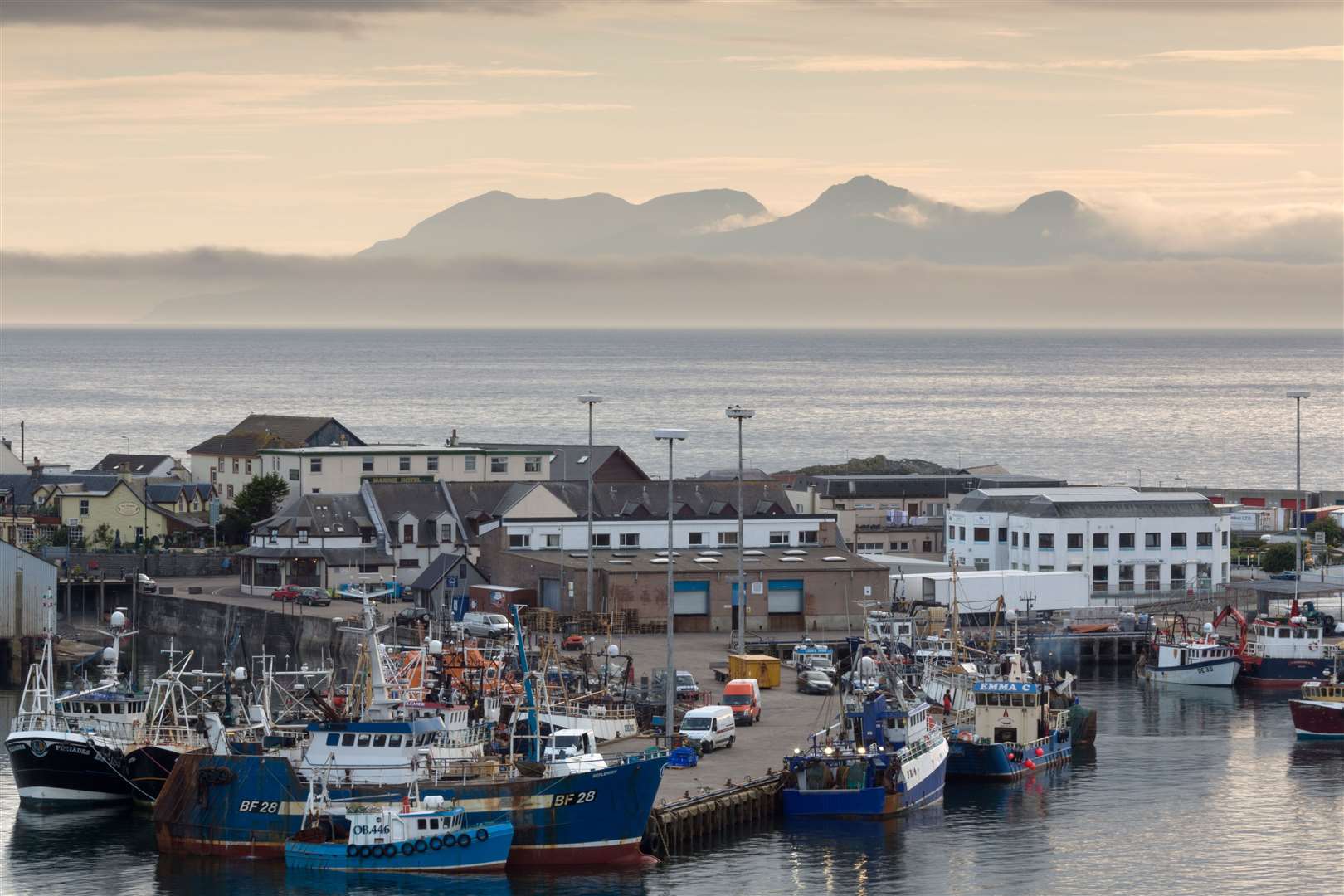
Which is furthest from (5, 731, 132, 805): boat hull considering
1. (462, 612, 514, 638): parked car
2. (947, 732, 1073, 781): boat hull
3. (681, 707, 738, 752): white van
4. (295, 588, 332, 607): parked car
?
(295, 588, 332, 607): parked car

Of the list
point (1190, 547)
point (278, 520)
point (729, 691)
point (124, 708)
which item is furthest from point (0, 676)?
point (1190, 547)

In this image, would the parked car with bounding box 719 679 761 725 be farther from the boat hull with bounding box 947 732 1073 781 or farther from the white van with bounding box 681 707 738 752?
the boat hull with bounding box 947 732 1073 781

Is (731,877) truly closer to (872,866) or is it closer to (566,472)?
(872,866)

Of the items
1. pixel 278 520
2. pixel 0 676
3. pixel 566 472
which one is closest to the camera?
pixel 0 676

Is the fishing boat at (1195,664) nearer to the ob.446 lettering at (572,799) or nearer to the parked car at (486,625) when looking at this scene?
the parked car at (486,625)

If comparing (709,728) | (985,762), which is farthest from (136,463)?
(985,762)

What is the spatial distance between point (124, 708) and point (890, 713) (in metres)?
21.0

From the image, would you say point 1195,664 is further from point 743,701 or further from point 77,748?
point 77,748

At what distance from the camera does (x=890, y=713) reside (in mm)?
63094

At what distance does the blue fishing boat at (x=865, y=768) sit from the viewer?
61.5m

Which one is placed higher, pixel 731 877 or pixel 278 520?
pixel 278 520

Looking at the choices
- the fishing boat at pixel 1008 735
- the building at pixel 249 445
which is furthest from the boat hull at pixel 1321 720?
the building at pixel 249 445

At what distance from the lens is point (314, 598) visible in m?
95.6

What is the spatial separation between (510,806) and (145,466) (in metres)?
90.2
